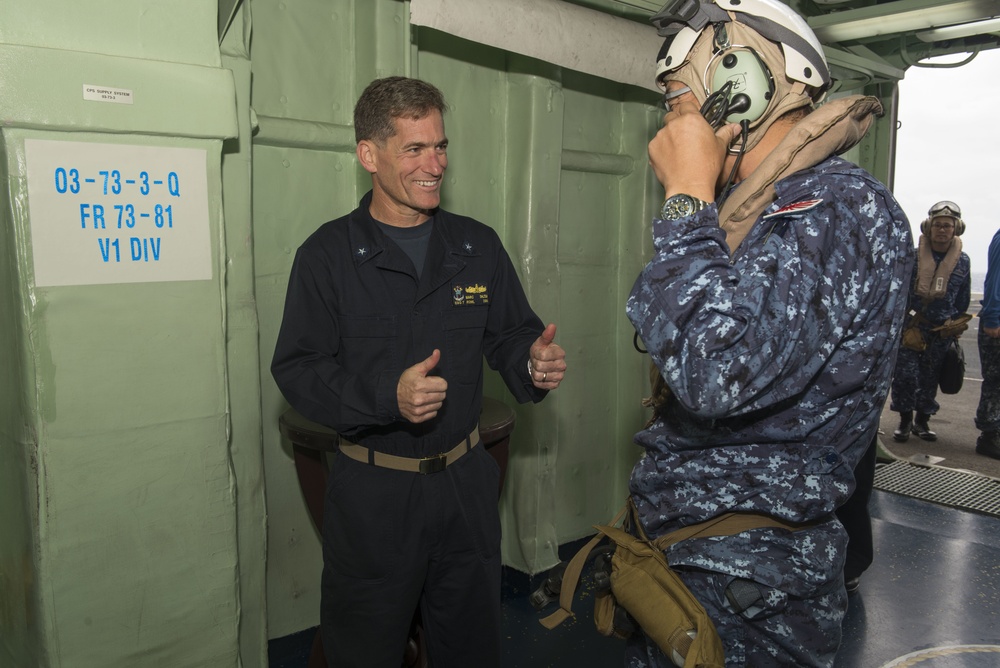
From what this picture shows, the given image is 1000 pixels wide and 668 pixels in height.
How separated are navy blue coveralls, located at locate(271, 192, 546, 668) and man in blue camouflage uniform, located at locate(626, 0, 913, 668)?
0.76 meters

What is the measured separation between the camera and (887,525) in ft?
16.3

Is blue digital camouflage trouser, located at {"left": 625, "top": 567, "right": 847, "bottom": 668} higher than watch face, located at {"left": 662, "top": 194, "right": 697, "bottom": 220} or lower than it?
lower

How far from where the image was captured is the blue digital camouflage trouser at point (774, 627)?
1.61 m

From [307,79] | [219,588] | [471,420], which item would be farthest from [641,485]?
[307,79]

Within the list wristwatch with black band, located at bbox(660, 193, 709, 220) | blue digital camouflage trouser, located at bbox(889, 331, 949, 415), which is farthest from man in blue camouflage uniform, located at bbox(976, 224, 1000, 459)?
wristwatch with black band, located at bbox(660, 193, 709, 220)

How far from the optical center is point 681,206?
1433mm

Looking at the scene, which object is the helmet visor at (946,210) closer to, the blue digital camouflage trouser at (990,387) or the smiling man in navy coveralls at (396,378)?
the blue digital camouflage trouser at (990,387)

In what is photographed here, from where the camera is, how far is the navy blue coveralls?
2.32 meters

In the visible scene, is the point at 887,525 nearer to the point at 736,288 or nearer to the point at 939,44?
the point at 939,44

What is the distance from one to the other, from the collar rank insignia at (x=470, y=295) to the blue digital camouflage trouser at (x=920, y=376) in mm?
5998

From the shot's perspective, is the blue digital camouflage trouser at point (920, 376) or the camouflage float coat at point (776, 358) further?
the blue digital camouflage trouser at point (920, 376)

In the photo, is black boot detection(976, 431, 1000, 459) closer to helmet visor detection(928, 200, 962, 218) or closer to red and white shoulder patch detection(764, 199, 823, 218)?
helmet visor detection(928, 200, 962, 218)

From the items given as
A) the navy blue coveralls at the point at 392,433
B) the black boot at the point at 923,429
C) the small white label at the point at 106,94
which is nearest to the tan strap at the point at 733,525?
the navy blue coveralls at the point at 392,433

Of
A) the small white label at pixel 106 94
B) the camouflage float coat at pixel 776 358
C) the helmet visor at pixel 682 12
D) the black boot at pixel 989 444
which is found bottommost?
the black boot at pixel 989 444
